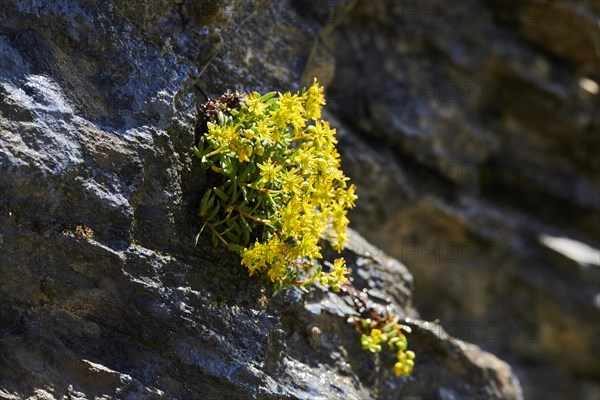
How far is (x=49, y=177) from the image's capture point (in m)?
3.78

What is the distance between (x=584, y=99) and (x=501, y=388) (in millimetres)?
4482

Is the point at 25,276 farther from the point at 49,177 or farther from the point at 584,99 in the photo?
the point at 584,99

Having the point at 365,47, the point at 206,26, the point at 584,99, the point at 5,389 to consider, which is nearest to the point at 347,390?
the point at 5,389

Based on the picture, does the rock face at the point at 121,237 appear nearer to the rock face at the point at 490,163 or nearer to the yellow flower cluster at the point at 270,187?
the yellow flower cluster at the point at 270,187

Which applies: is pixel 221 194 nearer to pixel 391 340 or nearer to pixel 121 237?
pixel 121 237

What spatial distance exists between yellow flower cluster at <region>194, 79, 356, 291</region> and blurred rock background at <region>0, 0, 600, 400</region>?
204mm

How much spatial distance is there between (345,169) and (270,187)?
277cm

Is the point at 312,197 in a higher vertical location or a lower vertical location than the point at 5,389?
higher

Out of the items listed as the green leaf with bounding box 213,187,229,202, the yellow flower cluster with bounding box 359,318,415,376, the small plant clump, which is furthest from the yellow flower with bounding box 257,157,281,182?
the yellow flower cluster with bounding box 359,318,415,376

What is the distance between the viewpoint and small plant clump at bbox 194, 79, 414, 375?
425 centimetres

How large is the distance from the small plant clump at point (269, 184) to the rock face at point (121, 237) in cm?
16

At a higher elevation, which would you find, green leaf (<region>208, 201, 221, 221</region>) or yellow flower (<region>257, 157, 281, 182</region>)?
yellow flower (<region>257, 157, 281, 182</region>)

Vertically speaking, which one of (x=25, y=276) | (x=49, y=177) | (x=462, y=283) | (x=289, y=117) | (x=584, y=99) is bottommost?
(x=462, y=283)

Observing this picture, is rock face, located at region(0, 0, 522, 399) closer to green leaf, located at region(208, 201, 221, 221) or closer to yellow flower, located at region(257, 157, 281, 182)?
green leaf, located at region(208, 201, 221, 221)
